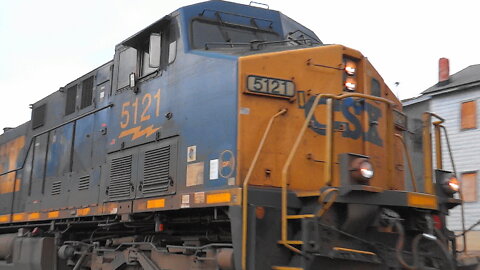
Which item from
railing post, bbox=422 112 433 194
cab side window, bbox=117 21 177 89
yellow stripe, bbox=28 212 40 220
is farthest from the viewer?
yellow stripe, bbox=28 212 40 220

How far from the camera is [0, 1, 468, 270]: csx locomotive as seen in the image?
459 cm

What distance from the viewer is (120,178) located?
6.63 metres

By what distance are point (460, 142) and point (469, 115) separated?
3.55 ft

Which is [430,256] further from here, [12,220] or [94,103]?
[12,220]

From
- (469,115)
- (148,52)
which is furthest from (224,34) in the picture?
(469,115)

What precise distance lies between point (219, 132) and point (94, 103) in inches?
137

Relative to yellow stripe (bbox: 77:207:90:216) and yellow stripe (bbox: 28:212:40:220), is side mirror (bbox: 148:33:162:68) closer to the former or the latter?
yellow stripe (bbox: 77:207:90:216)

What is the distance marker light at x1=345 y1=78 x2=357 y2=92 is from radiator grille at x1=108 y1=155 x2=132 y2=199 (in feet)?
9.46

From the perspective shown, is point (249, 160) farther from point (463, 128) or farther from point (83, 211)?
point (463, 128)

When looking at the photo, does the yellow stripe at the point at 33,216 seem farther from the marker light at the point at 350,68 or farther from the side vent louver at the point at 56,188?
the marker light at the point at 350,68

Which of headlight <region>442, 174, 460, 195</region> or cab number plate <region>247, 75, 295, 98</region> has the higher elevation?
cab number plate <region>247, 75, 295, 98</region>

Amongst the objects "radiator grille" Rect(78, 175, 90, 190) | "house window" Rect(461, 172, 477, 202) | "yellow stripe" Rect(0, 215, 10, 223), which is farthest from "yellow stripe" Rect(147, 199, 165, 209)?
"house window" Rect(461, 172, 477, 202)

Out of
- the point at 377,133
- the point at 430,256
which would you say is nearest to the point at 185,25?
the point at 377,133

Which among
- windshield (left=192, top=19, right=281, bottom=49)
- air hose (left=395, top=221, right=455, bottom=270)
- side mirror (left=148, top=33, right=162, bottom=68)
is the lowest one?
air hose (left=395, top=221, right=455, bottom=270)
